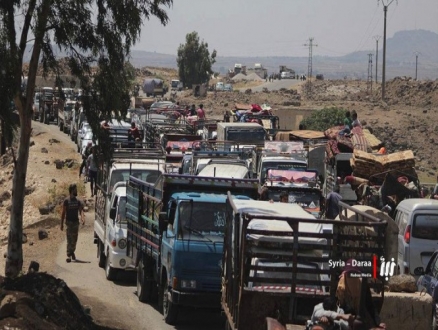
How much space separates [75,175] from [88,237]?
16.4 metres

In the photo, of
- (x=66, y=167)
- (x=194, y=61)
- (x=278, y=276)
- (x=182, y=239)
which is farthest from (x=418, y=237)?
(x=194, y=61)

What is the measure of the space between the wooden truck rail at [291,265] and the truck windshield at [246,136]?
84.7 ft

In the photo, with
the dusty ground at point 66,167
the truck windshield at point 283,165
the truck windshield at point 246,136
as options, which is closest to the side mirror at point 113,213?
the dusty ground at point 66,167

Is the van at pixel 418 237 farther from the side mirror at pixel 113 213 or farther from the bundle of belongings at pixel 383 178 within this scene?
the side mirror at pixel 113 213

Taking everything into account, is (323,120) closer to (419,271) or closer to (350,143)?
(350,143)

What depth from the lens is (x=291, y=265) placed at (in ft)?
38.0

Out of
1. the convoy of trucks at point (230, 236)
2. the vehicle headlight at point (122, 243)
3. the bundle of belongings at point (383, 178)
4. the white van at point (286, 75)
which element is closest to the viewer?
the convoy of trucks at point (230, 236)

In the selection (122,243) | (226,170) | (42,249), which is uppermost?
(226,170)

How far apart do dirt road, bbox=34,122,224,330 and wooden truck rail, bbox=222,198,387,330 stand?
16.1ft

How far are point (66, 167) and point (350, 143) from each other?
1990 centimetres

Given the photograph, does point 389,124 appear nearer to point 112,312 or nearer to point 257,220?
point 112,312

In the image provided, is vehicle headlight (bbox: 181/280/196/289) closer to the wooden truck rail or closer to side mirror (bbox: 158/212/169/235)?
side mirror (bbox: 158/212/169/235)

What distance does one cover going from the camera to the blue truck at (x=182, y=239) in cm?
1548

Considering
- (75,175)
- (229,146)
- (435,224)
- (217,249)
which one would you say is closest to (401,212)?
(435,224)
